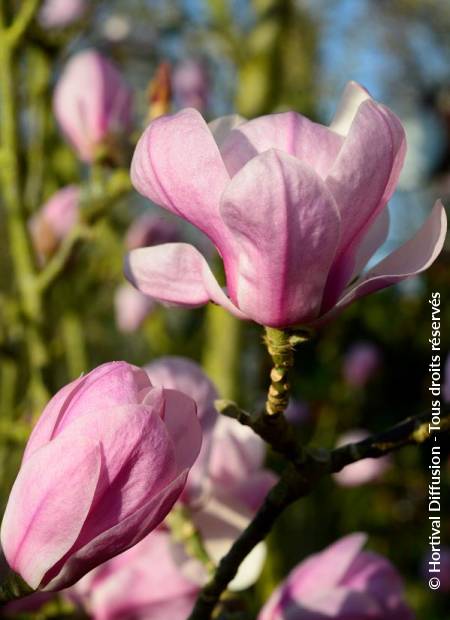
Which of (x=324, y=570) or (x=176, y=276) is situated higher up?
(x=176, y=276)

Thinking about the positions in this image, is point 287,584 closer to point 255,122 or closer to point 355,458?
point 355,458

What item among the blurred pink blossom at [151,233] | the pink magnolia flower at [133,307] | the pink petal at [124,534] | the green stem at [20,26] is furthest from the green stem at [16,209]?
the pink magnolia flower at [133,307]

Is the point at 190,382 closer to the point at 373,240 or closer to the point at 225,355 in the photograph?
the point at 373,240

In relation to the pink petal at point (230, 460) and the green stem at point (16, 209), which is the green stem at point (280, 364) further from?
the green stem at point (16, 209)

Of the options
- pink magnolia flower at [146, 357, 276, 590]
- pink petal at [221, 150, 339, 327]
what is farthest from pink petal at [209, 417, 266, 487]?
pink petal at [221, 150, 339, 327]

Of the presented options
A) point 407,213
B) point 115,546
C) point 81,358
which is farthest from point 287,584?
point 407,213

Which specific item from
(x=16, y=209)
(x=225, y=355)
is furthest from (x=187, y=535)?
(x=225, y=355)
